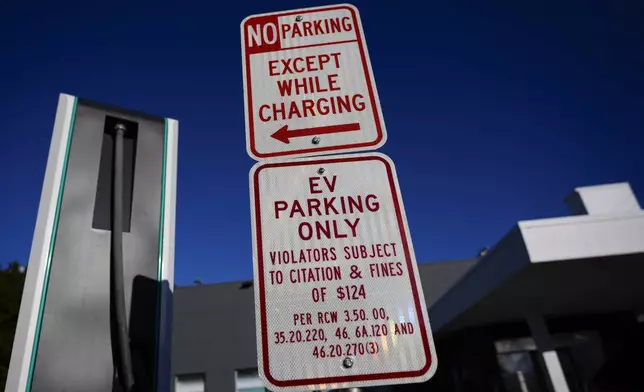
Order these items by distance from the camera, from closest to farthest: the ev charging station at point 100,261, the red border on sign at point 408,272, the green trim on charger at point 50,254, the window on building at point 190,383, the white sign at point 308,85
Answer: the red border on sign at point 408,272, the white sign at point 308,85, the green trim on charger at point 50,254, the ev charging station at point 100,261, the window on building at point 190,383

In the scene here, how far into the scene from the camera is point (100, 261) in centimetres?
355

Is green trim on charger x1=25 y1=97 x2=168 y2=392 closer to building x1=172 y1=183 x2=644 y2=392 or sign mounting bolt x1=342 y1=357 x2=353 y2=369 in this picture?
sign mounting bolt x1=342 y1=357 x2=353 y2=369

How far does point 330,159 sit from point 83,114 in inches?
133

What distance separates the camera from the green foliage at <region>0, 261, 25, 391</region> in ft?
54.0

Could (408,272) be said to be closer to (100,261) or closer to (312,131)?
(312,131)

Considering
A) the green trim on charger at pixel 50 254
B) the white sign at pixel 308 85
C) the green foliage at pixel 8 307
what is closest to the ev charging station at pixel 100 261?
the green trim on charger at pixel 50 254

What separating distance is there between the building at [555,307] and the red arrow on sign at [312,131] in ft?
16.1

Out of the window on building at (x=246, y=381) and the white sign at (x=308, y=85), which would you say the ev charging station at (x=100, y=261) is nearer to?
the white sign at (x=308, y=85)

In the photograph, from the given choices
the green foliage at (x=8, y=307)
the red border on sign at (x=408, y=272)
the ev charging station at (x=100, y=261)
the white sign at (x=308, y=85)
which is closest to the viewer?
the red border on sign at (x=408, y=272)

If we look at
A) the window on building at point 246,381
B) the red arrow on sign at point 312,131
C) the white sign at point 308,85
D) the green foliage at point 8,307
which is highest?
the green foliage at point 8,307

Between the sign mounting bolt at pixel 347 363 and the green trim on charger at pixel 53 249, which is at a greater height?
the green trim on charger at pixel 53 249

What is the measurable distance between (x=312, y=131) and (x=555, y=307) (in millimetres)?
8070

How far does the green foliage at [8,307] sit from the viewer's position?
1645 cm

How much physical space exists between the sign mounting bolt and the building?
5.25 meters
